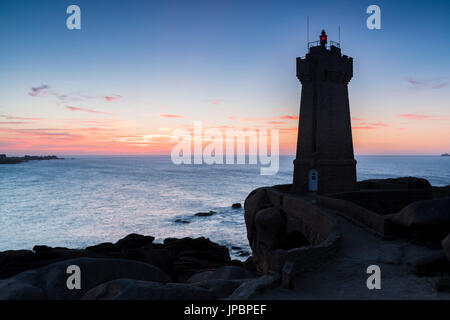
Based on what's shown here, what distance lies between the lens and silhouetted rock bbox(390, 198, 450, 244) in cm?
1214

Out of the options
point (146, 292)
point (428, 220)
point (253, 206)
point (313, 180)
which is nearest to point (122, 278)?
point (146, 292)

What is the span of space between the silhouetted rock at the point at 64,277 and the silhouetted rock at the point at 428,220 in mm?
11011

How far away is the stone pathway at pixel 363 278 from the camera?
26.8ft

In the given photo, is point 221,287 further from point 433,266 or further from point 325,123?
point 325,123

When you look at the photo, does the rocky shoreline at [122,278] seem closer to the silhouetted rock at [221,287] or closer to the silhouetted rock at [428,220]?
the silhouetted rock at [221,287]

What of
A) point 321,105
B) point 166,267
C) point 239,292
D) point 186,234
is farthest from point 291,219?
point 186,234

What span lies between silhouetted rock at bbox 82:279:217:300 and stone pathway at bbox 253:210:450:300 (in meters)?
2.32

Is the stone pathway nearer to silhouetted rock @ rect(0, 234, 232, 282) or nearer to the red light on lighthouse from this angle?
silhouetted rock @ rect(0, 234, 232, 282)

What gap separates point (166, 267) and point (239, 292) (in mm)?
14137

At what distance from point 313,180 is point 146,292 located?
21467 mm

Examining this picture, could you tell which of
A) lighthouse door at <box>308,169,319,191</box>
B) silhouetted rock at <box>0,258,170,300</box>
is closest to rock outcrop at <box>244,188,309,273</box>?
lighthouse door at <box>308,169,319,191</box>

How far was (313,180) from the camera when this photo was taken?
27859 millimetres

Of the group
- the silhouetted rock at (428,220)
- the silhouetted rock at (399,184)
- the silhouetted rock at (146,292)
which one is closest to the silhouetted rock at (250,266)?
the silhouetted rock at (399,184)
